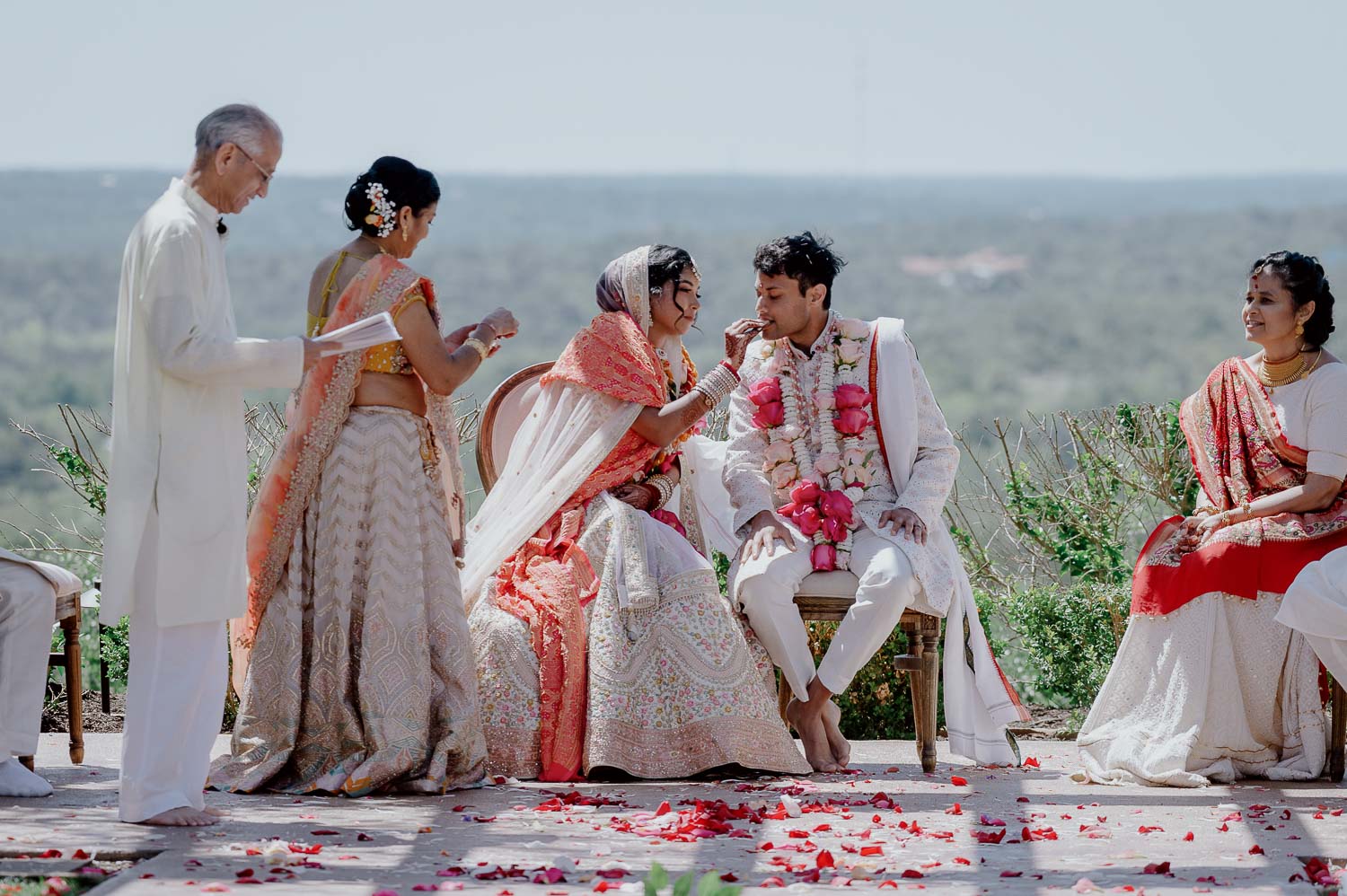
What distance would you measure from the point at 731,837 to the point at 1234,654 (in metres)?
2.24

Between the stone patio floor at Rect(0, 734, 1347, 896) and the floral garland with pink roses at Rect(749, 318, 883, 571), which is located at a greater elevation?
the floral garland with pink roses at Rect(749, 318, 883, 571)

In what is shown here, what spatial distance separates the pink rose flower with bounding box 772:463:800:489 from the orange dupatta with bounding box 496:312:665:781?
0.48m

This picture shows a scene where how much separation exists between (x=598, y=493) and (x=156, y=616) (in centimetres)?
193

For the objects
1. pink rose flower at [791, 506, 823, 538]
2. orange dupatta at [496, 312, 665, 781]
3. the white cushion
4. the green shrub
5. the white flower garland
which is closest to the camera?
orange dupatta at [496, 312, 665, 781]

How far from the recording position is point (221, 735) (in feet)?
23.7

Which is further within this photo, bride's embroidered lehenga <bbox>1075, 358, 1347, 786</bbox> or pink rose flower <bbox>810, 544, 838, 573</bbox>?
pink rose flower <bbox>810, 544, 838, 573</bbox>

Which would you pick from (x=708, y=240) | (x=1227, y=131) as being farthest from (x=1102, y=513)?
(x=1227, y=131)

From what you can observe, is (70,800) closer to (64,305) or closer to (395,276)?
(395,276)

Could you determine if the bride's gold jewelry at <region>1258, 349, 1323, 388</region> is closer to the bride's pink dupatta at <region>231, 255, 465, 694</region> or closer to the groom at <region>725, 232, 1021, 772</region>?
the groom at <region>725, 232, 1021, 772</region>

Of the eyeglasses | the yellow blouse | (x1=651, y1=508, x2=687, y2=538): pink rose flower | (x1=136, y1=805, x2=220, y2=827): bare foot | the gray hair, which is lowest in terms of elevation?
(x1=136, y1=805, x2=220, y2=827): bare foot

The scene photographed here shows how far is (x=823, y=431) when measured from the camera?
6.34 meters

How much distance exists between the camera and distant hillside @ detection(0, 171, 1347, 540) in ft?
176

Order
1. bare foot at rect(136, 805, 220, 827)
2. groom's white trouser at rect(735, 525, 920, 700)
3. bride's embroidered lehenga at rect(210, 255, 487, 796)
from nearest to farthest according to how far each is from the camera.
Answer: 1. bare foot at rect(136, 805, 220, 827)
2. bride's embroidered lehenga at rect(210, 255, 487, 796)
3. groom's white trouser at rect(735, 525, 920, 700)

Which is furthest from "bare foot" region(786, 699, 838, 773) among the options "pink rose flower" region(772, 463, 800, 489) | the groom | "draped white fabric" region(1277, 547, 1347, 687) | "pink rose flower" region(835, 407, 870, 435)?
"draped white fabric" region(1277, 547, 1347, 687)
